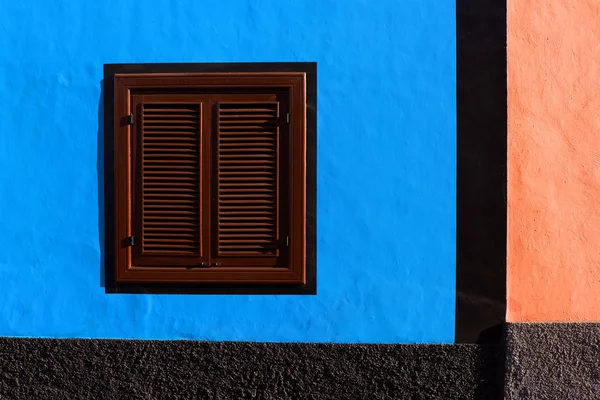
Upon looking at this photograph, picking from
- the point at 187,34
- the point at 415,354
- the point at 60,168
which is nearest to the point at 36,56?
the point at 60,168

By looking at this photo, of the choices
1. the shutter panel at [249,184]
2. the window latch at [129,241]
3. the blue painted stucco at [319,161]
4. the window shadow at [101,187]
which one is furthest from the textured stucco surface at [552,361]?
the window shadow at [101,187]

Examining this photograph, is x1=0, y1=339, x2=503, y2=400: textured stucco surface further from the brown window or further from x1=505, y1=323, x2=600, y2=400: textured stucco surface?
the brown window

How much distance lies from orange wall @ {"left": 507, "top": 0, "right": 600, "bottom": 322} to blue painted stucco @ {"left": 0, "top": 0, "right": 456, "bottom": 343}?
1.33 ft

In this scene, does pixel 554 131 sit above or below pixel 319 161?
above

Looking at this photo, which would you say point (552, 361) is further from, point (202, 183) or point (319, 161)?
point (202, 183)

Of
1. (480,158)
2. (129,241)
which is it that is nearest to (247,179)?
(129,241)

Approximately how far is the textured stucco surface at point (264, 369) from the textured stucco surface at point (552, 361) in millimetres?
109

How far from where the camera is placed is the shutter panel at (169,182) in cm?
367

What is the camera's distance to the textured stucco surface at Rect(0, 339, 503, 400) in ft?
11.9

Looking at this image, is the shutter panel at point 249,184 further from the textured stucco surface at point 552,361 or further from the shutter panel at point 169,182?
the textured stucco surface at point 552,361

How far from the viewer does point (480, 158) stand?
142 inches

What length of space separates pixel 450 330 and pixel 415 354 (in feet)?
0.85

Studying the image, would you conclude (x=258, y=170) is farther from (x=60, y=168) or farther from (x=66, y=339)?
(x=66, y=339)

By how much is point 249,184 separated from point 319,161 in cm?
45
